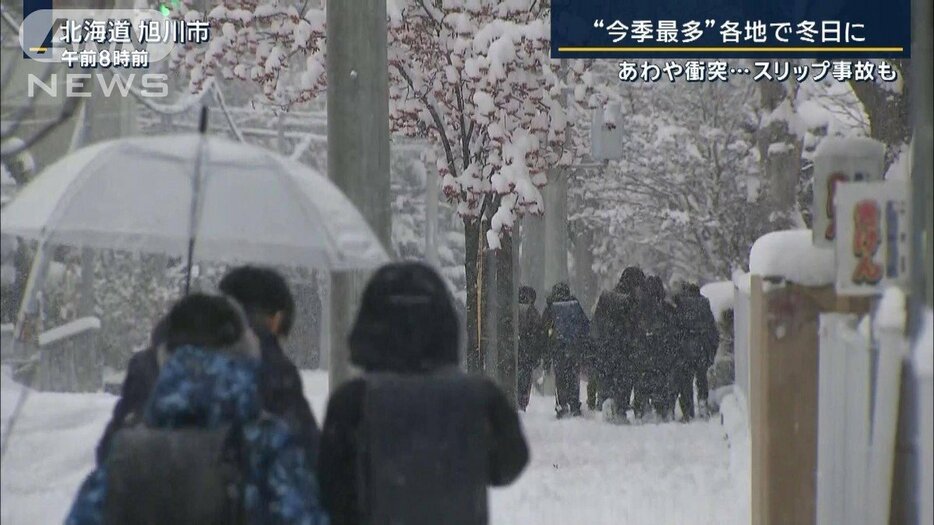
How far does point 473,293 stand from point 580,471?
6.48ft

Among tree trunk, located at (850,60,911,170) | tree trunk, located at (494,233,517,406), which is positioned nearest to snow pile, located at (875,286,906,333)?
tree trunk, located at (850,60,911,170)

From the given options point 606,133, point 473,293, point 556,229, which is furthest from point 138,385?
point 556,229

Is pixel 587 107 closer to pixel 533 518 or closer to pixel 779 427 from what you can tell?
pixel 533 518

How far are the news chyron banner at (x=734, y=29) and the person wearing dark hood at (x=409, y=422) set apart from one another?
13.9 ft

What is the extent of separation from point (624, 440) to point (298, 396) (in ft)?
29.5

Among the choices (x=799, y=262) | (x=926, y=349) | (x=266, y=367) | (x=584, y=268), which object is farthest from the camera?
(x=584, y=268)

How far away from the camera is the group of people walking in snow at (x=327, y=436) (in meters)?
3.88

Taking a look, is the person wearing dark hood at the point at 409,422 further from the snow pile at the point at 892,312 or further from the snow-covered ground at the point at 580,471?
the snow-covered ground at the point at 580,471

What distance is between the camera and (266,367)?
432 centimetres

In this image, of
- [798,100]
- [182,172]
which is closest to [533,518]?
[182,172]

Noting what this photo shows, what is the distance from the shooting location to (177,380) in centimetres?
389

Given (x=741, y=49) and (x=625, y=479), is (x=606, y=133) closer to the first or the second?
(x=625, y=479)

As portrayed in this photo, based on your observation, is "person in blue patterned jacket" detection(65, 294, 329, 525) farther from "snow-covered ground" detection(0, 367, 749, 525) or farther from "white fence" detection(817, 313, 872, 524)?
"white fence" detection(817, 313, 872, 524)

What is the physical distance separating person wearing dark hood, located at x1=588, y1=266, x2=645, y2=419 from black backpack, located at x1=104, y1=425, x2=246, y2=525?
1042 centimetres
